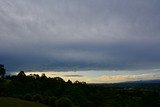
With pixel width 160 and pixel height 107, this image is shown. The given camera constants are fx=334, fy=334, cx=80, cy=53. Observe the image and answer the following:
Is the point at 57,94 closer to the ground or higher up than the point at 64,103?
higher up

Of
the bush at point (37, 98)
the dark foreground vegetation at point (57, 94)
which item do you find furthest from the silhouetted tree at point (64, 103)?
the bush at point (37, 98)

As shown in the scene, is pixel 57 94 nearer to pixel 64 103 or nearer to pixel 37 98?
pixel 37 98

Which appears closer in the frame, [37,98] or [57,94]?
[37,98]

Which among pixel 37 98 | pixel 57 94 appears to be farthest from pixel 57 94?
pixel 37 98

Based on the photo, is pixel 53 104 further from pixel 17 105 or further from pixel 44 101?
pixel 17 105

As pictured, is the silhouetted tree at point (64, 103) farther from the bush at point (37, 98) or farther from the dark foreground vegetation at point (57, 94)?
the bush at point (37, 98)

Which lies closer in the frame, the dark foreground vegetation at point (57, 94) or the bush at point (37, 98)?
the bush at point (37, 98)

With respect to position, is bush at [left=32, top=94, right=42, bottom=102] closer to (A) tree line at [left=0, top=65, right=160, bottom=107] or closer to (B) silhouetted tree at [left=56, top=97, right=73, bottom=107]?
(A) tree line at [left=0, top=65, right=160, bottom=107]

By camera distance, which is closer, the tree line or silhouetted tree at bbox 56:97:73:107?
silhouetted tree at bbox 56:97:73:107

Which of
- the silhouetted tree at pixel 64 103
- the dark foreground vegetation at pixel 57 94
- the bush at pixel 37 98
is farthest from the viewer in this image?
the dark foreground vegetation at pixel 57 94

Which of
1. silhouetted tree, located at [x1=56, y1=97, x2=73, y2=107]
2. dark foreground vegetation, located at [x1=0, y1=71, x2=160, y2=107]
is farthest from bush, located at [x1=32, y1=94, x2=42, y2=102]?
silhouetted tree, located at [x1=56, y1=97, x2=73, y2=107]

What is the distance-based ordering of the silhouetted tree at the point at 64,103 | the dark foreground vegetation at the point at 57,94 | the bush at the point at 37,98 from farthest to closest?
the dark foreground vegetation at the point at 57,94, the bush at the point at 37,98, the silhouetted tree at the point at 64,103

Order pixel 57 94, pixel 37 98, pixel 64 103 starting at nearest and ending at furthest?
pixel 64 103 → pixel 37 98 → pixel 57 94

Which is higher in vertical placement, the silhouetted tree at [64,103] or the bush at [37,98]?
the bush at [37,98]
